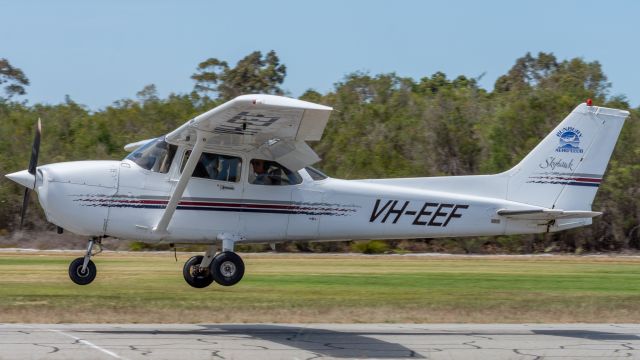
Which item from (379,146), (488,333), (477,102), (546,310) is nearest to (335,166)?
(379,146)

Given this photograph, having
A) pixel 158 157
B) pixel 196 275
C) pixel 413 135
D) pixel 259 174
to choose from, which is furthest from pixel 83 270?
pixel 413 135

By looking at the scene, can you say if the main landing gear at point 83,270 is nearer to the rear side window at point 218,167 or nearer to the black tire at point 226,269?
the black tire at point 226,269

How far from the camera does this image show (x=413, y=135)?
154 feet

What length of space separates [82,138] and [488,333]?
114 ft

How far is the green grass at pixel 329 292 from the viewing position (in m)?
16.8

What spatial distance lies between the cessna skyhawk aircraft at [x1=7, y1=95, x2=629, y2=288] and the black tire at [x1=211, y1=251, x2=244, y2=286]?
0.05ft

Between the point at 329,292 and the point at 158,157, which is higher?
the point at 158,157

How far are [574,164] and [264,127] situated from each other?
16.9ft

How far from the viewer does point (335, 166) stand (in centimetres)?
4509

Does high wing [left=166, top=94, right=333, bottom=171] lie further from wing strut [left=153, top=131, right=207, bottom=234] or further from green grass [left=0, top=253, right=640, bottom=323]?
green grass [left=0, top=253, right=640, bottom=323]

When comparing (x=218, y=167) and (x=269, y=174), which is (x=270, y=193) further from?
(x=218, y=167)

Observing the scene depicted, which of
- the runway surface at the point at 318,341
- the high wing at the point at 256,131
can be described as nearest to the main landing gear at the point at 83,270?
the runway surface at the point at 318,341

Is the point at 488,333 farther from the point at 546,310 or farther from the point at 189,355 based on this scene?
the point at 189,355

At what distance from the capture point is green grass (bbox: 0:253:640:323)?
1681cm
